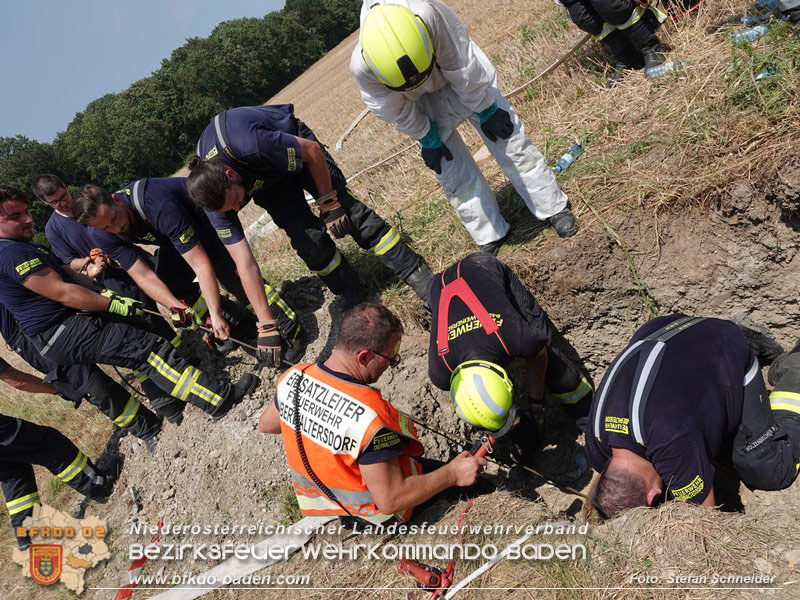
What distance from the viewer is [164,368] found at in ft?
15.8

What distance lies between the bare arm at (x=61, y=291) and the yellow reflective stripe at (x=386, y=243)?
2.36m

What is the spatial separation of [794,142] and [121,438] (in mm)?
6335

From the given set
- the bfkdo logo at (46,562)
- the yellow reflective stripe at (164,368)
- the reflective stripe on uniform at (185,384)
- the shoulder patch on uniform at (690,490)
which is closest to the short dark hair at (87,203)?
the yellow reflective stripe at (164,368)

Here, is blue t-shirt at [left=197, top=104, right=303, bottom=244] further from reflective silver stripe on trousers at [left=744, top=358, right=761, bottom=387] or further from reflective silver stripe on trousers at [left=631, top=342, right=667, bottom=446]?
reflective silver stripe on trousers at [left=744, top=358, right=761, bottom=387]

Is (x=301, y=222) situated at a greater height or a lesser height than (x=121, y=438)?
greater

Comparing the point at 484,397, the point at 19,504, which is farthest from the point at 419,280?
the point at 19,504

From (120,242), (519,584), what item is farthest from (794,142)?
(120,242)

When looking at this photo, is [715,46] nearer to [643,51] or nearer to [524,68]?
[643,51]

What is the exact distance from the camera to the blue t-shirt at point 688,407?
271 centimetres

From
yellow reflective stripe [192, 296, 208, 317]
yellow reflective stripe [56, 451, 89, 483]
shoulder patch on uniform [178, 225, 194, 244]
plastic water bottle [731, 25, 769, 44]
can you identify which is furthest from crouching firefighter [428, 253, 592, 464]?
yellow reflective stripe [56, 451, 89, 483]

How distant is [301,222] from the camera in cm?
462

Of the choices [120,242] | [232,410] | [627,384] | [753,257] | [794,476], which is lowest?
[794,476]

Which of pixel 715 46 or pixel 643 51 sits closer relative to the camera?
pixel 715 46

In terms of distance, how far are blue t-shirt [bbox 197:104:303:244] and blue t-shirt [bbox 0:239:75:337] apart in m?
1.50
